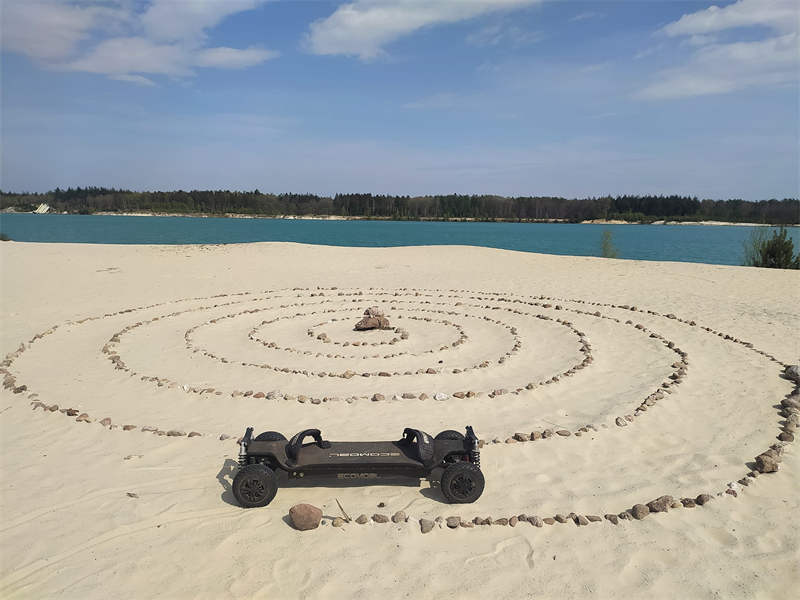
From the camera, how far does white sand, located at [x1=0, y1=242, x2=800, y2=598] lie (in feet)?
12.7

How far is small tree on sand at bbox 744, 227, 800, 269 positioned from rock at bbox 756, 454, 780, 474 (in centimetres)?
2271

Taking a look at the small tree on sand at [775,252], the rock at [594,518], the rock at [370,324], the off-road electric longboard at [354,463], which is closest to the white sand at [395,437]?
the rock at [594,518]

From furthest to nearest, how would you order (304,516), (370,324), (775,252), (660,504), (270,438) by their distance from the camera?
(775,252) < (370,324) < (270,438) < (660,504) < (304,516)

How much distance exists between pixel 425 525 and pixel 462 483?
52 centimetres

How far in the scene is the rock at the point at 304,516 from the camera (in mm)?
4352

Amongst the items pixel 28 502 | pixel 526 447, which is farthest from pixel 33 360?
pixel 526 447

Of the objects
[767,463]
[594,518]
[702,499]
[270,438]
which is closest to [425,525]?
[594,518]

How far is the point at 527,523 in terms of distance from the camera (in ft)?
14.7

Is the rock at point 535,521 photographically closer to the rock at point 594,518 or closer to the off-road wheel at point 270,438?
the rock at point 594,518

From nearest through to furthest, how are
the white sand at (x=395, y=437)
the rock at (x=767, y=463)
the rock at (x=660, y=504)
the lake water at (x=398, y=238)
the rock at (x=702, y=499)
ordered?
1. the white sand at (x=395, y=437)
2. the rock at (x=660, y=504)
3. the rock at (x=702, y=499)
4. the rock at (x=767, y=463)
5. the lake water at (x=398, y=238)

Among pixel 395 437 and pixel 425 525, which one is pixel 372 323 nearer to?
pixel 395 437

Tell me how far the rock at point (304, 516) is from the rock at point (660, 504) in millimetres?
2905

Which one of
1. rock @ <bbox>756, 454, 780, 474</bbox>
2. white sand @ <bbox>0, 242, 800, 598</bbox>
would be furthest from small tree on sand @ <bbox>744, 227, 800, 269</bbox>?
rock @ <bbox>756, 454, 780, 474</bbox>

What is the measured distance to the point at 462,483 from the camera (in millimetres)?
4727
